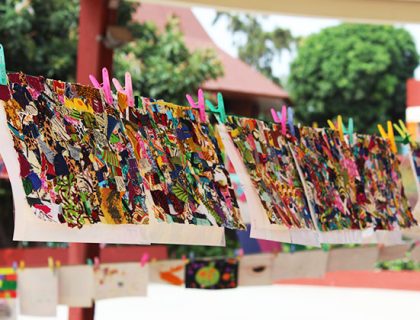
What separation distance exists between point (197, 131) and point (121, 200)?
0.57m

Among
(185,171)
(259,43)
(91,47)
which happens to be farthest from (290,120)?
(259,43)

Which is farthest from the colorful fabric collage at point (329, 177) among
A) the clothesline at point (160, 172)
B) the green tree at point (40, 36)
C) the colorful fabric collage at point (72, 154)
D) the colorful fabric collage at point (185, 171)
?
the green tree at point (40, 36)

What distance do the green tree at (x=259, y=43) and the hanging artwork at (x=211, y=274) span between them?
867 inches

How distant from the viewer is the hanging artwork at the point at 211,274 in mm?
5594

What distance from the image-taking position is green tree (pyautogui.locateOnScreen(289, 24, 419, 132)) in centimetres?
2025

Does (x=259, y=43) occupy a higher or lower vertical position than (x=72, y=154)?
higher

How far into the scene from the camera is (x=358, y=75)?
20.4 meters

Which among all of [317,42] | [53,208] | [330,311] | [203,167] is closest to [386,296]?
[330,311]

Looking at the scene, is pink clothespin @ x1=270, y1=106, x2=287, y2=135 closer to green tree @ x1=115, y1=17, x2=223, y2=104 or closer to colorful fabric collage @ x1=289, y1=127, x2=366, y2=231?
colorful fabric collage @ x1=289, y1=127, x2=366, y2=231

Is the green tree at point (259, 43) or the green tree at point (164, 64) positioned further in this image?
the green tree at point (259, 43)

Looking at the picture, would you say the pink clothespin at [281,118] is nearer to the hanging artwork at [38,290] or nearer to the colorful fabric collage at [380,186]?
the colorful fabric collage at [380,186]

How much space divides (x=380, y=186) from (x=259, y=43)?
23.9m

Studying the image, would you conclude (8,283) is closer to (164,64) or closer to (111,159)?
(111,159)

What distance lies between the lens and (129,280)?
17.8 feet
